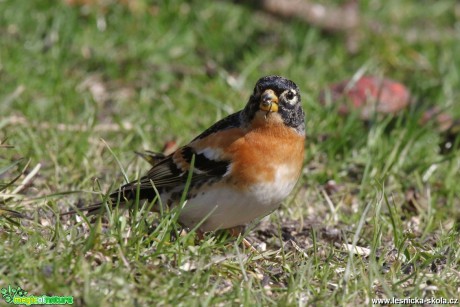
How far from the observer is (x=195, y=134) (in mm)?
5742

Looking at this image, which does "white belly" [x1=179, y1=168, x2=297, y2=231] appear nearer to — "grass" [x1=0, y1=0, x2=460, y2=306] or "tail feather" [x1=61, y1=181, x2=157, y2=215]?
"grass" [x1=0, y1=0, x2=460, y2=306]

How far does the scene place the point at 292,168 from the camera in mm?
4070

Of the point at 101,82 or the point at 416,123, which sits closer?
the point at 416,123

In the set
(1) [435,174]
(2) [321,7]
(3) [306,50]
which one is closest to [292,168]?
(1) [435,174]

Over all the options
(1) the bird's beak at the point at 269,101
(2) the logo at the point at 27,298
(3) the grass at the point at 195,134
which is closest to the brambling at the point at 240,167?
(1) the bird's beak at the point at 269,101

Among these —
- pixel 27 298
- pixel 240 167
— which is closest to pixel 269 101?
pixel 240 167

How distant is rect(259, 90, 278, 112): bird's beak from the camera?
13.4 ft

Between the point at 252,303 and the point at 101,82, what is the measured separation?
3.67m

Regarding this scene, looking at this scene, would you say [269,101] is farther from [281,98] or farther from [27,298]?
[27,298]

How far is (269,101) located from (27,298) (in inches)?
60.1

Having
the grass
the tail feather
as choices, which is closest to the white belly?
the grass

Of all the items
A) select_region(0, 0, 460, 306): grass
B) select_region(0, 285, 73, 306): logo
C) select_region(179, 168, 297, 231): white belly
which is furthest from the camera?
select_region(179, 168, 297, 231): white belly

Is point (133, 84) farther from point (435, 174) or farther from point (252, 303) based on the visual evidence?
point (252, 303)

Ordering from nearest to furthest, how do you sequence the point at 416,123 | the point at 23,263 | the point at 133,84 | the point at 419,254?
the point at 23,263 < the point at 419,254 < the point at 416,123 < the point at 133,84
